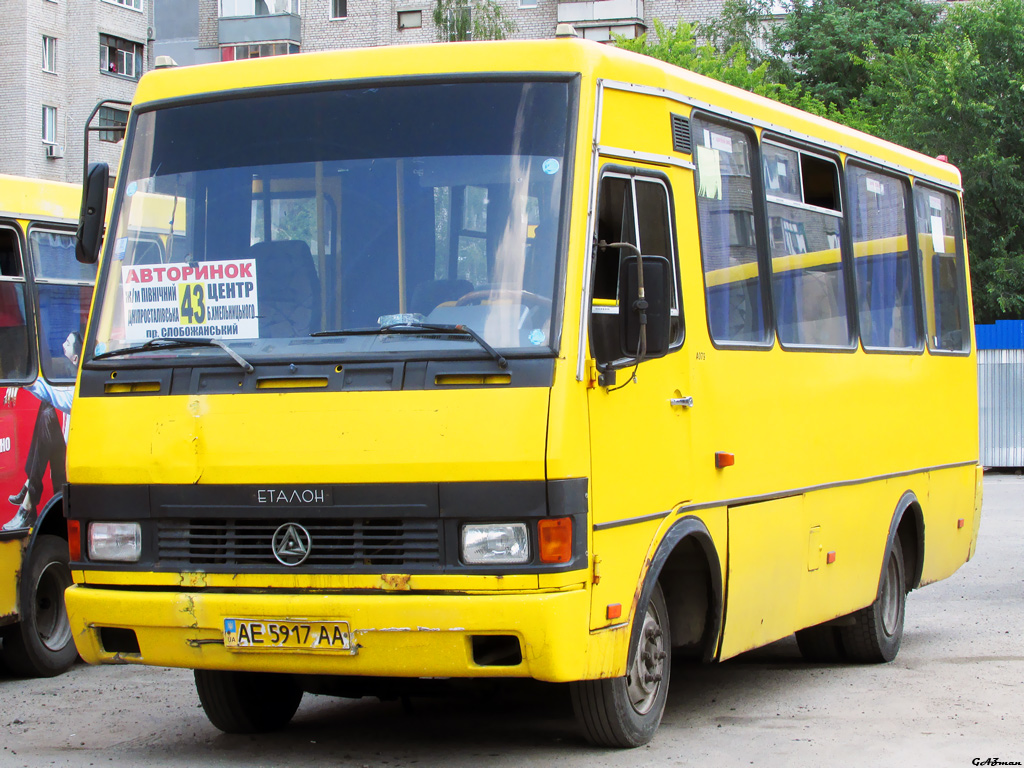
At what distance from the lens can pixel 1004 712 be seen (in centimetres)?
752

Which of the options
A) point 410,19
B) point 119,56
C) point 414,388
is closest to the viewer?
point 414,388

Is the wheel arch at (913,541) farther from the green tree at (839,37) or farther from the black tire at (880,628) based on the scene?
the green tree at (839,37)

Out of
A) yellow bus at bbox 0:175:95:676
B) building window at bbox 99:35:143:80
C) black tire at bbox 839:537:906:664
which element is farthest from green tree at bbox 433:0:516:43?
black tire at bbox 839:537:906:664

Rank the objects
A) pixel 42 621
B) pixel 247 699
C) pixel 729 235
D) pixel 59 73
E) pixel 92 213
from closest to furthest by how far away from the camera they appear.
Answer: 1. pixel 92 213
2. pixel 247 699
3. pixel 729 235
4. pixel 42 621
5. pixel 59 73

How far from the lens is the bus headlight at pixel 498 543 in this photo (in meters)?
5.71

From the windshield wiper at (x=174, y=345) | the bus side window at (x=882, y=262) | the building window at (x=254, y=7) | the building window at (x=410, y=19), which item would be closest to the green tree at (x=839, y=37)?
the building window at (x=410, y=19)

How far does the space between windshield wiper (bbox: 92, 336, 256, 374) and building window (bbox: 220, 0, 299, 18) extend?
45884 mm

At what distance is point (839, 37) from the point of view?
41.5 metres

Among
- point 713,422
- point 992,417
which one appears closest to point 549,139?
point 713,422

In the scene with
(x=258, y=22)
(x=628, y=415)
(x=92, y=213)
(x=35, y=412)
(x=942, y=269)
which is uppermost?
(x=258, y=22)

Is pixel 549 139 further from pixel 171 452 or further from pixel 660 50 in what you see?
pixel 660 50

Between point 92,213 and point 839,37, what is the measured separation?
3719cm

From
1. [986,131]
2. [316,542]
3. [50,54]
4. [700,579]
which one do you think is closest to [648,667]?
[700,579]

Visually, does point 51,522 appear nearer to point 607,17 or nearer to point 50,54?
point 607,17
